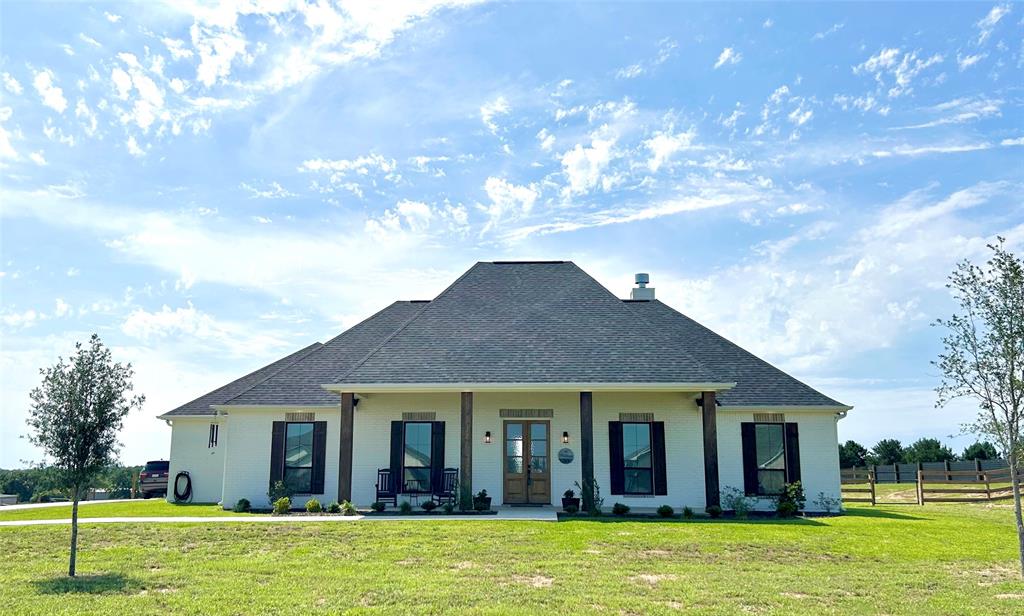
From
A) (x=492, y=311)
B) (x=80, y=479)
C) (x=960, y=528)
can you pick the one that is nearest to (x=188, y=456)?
(x=492, y=311)

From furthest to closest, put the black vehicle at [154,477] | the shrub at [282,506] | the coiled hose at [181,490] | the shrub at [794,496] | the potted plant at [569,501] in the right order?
the black vehicle at [154,477] → the coiled hose at [181,490] → the shrub at [794,496] → the shrub at [282,506] → the potted plant at [569,501]

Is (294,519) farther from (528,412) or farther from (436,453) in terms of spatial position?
(528,412)

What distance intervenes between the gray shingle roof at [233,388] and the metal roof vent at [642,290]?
10.4 meters

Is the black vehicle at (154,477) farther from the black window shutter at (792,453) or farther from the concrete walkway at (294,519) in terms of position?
the black window shutter at (792,453)

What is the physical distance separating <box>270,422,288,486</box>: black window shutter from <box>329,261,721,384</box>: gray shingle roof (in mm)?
2012

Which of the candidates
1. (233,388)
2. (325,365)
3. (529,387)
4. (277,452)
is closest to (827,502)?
(529,387)

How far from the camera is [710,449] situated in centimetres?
1795

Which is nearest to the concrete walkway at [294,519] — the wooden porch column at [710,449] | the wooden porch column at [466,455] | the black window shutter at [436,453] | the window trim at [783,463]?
the wooden porch column at [466,455]

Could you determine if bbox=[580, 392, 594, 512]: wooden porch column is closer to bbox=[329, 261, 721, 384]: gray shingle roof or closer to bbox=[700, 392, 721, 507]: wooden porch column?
bbox=[329, 261, 721, 384]: gray shingle roof

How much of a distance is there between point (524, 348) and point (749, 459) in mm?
6377

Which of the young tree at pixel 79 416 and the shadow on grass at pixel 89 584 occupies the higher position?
the young tree at pixel 79 416

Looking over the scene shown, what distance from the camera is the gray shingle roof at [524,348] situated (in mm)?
18328

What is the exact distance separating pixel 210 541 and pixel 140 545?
1.11m

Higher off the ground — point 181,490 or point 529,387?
point 529,387
